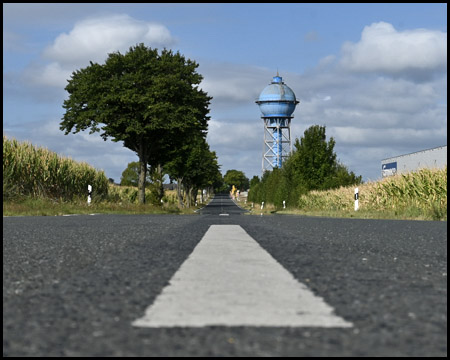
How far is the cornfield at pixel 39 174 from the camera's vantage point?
24750mm

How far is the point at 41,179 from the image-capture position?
26812mm

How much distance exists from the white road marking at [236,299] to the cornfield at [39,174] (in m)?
20.6

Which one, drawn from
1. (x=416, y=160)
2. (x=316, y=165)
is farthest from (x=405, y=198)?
(x=416, y=160)

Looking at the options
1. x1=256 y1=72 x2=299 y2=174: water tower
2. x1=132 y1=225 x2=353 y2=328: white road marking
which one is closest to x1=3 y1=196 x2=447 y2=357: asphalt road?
x1=132 y1=225 x2=353 y2=328: white road marking

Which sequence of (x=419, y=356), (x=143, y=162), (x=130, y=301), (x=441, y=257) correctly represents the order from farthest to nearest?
(x=143, y=162) < (x=441, y=257) < (x=130, y=301) < (x=419, y=356)

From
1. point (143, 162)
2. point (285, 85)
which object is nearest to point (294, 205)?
point (143, 162)

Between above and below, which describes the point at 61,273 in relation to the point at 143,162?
below

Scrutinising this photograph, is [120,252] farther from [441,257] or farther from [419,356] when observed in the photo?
[419,356]

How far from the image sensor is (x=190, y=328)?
302 centimetres

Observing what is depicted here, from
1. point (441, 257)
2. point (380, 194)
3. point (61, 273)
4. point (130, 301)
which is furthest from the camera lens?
point (380, 194)

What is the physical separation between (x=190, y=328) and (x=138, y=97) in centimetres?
3094

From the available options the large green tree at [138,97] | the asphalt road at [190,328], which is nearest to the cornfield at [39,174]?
the large green tree at [138,97]

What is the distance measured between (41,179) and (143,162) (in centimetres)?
1120

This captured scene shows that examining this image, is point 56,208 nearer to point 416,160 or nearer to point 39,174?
point 39,174
